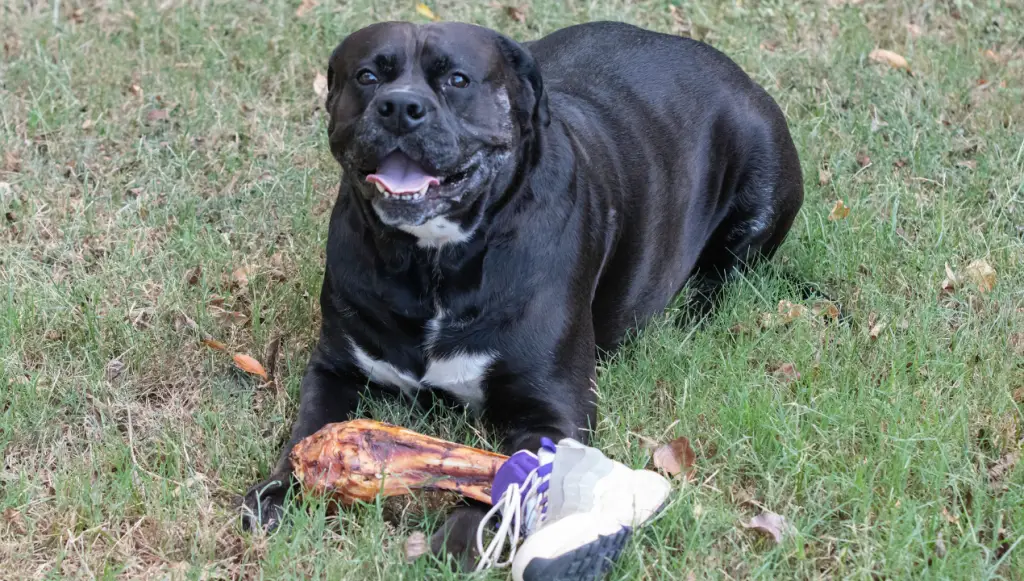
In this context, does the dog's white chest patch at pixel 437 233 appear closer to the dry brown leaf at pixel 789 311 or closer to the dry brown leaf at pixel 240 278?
the dry brown leaf at pixel 240 278

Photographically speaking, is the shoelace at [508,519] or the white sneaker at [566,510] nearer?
the white sneaker at [566,510]

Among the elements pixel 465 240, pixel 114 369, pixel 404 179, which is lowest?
pixel 114 369

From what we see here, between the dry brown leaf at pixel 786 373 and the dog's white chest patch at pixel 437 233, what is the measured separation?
3.74 feet

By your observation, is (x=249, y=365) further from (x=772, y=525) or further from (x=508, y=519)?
(x=772, y=525)

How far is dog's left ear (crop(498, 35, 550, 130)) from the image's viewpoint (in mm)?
3283

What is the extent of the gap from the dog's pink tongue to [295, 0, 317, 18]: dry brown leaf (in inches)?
127

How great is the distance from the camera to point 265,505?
117 inches

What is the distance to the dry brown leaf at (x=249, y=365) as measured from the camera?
3689 mm

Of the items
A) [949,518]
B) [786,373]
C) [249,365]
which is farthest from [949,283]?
[249,365]

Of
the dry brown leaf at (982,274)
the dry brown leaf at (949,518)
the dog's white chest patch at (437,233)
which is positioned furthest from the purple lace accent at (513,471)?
the dry brown leaf at (982,274)

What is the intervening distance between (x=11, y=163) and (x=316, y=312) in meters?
1.84

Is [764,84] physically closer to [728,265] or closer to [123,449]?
[728,265]

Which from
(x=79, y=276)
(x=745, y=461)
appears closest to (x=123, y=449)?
(x=79, y=276)

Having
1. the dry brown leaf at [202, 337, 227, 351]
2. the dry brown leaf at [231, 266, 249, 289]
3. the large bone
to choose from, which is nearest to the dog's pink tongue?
the large bone
